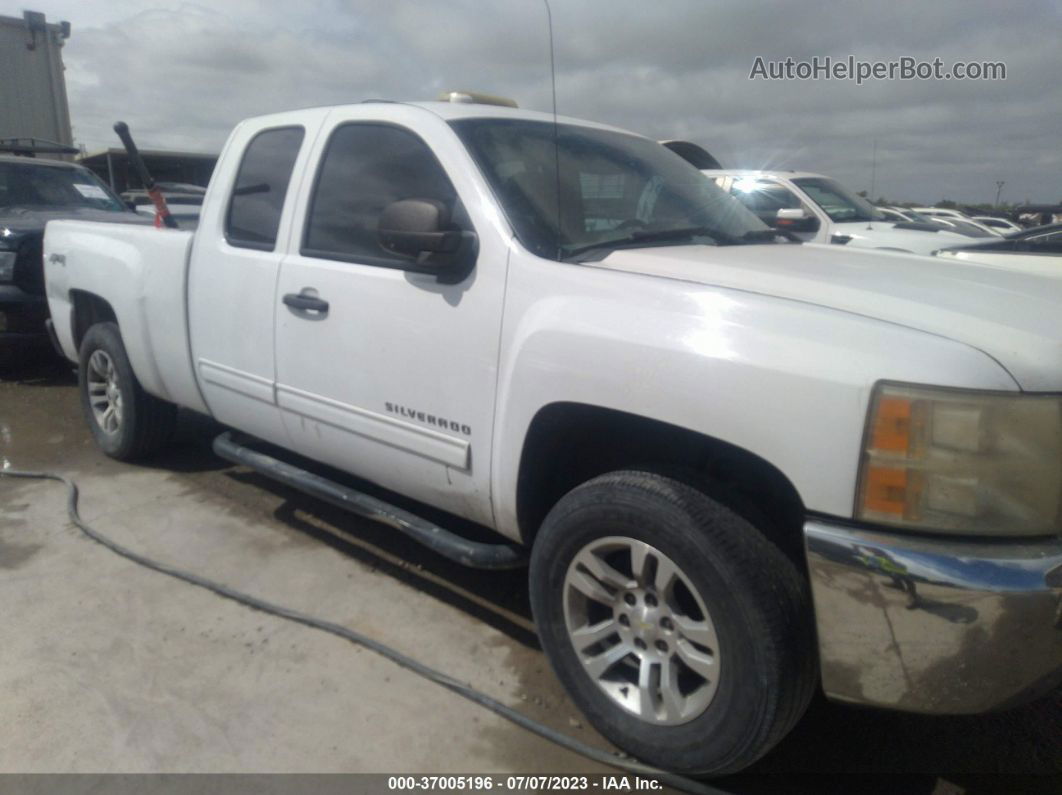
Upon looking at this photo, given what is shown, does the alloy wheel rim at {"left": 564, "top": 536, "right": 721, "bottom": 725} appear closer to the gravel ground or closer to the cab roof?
the gravel ground

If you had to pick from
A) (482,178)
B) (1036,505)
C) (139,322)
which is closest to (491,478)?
(482,178)

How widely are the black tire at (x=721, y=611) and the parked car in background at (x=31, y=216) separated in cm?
561

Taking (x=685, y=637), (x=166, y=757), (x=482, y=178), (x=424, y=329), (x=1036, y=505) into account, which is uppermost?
(x=482, y=178)

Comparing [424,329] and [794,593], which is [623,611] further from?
[424,329]

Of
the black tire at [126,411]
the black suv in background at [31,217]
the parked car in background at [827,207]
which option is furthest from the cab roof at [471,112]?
the parked car in background at [827,207]

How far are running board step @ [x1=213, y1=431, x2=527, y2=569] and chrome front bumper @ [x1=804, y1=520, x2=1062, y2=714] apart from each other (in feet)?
3.71

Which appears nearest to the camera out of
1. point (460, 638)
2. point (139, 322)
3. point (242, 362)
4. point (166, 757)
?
point (166, 757)

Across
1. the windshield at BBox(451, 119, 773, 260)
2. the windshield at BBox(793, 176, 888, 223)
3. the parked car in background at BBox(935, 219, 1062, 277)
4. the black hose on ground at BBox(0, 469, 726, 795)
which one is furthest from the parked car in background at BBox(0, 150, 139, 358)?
the windshield at BBox(793, 176, 888, 223)

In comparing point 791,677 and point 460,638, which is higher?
point 791,677

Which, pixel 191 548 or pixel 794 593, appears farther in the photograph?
pixel 191 548

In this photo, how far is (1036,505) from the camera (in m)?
1.94

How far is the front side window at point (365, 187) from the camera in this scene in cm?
310

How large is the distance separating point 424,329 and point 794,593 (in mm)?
1417

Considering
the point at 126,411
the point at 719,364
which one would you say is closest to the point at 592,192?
the point at 719,364
